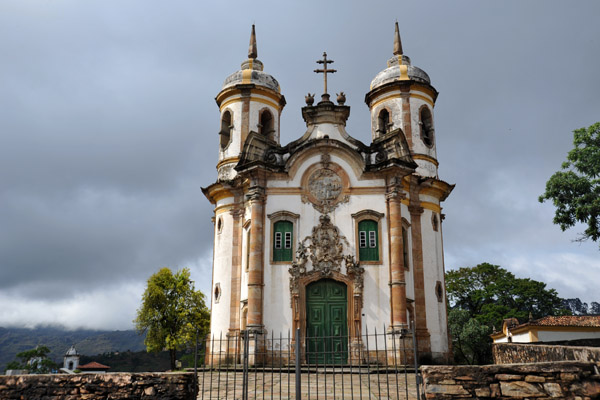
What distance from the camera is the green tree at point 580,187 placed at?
865 inches

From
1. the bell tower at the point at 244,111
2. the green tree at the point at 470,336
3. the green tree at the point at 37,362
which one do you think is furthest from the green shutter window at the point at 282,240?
the green tree at the point at 37,362

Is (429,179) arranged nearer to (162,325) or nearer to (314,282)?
(314,282)

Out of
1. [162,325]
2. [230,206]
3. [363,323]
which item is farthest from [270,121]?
[162,325]

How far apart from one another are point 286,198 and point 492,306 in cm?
2892

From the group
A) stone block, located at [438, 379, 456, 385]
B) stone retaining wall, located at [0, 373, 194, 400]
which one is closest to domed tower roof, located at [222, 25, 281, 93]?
stone retaining wall, located at [0, 373, 194, 400]

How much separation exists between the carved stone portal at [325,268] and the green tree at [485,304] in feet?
76.5

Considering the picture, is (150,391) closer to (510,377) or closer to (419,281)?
(510,377)

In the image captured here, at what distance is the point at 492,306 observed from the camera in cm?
4381

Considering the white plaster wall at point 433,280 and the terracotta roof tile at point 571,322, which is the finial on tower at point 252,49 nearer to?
the white plaster wall at point 433,280

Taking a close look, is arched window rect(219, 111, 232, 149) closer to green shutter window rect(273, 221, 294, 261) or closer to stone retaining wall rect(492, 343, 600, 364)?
green shutter window rect(273, 221, 294, 261)

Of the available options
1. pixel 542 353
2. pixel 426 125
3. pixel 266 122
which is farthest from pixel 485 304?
pixel 542 353

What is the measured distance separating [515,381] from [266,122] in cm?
2024

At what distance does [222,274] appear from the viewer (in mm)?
23219

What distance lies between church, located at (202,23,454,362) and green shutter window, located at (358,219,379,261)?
0.13 feet
